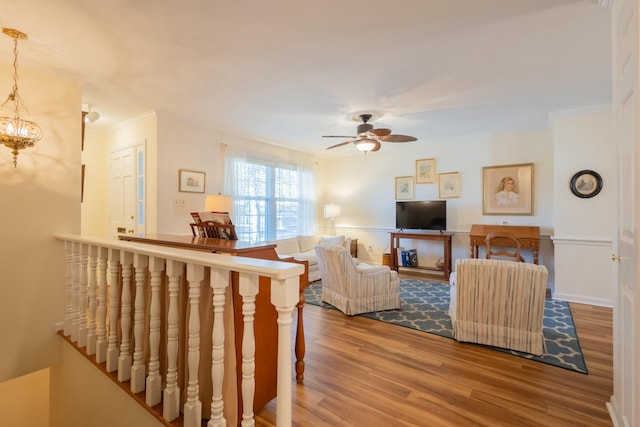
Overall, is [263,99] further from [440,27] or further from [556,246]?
[556,246]

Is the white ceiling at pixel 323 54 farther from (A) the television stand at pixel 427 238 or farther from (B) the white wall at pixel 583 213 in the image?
(A) the television stand at pixel 427 238

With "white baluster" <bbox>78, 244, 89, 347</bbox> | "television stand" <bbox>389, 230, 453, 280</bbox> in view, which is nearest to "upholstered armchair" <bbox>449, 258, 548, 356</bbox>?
"television stand" <bbox>389, 230, 453, 280</bbox>

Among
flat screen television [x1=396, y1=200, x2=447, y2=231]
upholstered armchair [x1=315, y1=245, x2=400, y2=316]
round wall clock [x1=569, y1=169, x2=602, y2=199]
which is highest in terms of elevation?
round wall clock [x1=569, y1=169, x2=602, y2=199]

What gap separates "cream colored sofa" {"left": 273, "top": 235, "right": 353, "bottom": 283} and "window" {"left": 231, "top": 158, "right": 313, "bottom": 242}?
0.36 metres

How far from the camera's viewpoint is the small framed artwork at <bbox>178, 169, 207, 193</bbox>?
410cm

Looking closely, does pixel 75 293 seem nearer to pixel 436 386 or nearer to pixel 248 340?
pixel 248 340

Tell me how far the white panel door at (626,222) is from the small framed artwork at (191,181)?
14.4 ft

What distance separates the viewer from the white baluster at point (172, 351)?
1371mm

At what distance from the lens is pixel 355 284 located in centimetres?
336

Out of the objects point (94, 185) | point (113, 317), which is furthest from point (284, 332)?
point (94, 185)

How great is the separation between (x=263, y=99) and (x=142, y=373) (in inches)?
114

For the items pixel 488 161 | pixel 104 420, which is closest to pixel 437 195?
pixel 488 161

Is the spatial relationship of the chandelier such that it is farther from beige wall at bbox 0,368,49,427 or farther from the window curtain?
the window curtain

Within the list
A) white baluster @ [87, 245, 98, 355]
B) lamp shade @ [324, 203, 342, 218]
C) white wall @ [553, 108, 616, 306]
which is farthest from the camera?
lamp shade @ [324, 203, 342, 218]
